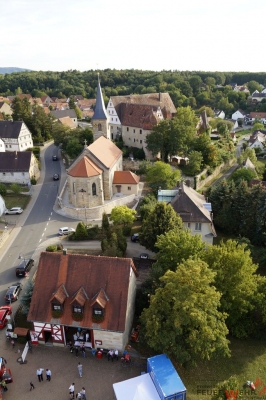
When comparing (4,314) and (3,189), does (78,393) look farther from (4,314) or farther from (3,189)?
(3,189)

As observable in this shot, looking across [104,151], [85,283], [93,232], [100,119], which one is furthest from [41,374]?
[100,119]

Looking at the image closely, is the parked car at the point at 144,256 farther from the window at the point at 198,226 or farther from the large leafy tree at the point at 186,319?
the large leafy tree at the point at 186,319

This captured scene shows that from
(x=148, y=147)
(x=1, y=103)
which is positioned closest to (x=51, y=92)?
(x=1, y=103)

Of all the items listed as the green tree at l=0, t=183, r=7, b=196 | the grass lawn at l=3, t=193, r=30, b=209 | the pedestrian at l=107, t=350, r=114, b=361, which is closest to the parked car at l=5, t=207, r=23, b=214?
the grass lawn at l=3, t=193, r=30, b=209

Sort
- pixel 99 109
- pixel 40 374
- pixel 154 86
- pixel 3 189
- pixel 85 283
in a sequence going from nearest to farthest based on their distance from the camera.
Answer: pixel 40 374 < pixel 85 283 < pixel 3 189 < pixel 99 109 < pixel 154 86

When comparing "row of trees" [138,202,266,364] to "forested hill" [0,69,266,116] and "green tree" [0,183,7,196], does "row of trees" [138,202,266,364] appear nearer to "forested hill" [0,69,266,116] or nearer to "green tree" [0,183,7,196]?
"green tree" [0,183,7,196]

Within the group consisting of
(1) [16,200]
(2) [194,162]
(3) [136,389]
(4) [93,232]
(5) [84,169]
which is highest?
(5) [84,169]

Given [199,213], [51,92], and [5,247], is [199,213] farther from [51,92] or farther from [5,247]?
[51,92]
